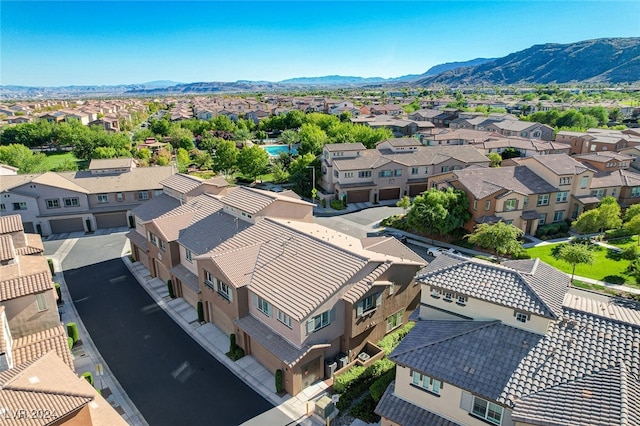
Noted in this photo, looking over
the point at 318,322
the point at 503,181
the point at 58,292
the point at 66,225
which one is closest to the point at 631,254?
the point at 503,181

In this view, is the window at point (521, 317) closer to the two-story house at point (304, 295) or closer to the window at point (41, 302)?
the two-story house at point (304, 295)

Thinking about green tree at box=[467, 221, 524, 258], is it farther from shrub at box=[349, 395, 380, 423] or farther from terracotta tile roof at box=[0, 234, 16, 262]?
terracotta tile roof at box=[0, 234, 16, 262]

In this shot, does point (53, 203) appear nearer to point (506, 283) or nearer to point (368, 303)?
point (368, 303)

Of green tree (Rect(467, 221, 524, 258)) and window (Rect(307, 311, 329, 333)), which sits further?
green tree (Rect(467, 221, 524, 258))

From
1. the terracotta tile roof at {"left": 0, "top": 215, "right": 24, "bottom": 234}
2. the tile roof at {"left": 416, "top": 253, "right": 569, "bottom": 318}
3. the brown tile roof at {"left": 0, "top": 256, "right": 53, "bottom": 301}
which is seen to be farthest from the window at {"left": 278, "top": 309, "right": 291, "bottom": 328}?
the terracotta tile roof at {"left": 0, "top": 215, "right": 24, "bottom": 234}

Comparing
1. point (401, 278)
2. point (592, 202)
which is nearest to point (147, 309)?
point (401, 278)

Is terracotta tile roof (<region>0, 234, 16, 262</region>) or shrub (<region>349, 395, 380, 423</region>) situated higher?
terracotta tile roof (<region>0, 234, 16, 262</region>)

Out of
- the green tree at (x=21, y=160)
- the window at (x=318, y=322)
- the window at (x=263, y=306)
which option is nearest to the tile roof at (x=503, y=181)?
the window at (x=318, y=322)

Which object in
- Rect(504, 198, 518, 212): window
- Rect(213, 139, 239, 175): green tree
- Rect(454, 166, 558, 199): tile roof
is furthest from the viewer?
Rect(213, 139, 239, 175): green tree
